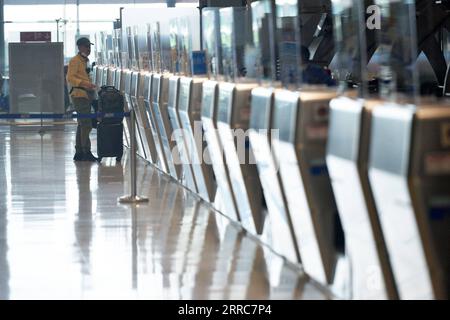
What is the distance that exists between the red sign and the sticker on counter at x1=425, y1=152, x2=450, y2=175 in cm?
2385

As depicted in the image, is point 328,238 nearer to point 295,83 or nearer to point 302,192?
point 302,192

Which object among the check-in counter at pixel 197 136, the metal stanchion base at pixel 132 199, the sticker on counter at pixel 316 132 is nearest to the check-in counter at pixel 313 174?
the sticker on counter at pixel 316 132

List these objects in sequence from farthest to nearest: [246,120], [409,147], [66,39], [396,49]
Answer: [66,39] < [246,120] < [396,49] < [409,147]

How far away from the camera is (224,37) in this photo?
9.54m

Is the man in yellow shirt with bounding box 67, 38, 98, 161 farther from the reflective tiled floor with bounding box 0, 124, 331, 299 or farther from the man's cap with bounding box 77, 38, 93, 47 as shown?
the reflective tiled floor with bounding box 0, 124, 331, 299

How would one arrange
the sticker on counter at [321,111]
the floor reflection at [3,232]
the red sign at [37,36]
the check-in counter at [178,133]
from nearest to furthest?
the sticker on counter at [321,111] < the floor reflection at [3,232] < the check-in counter at [178,133] < the red sign at [37,36]

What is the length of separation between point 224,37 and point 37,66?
1458 centimetres

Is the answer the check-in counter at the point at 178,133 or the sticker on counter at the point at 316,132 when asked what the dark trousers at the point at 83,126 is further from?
the sticker on counter at the point at 316,132

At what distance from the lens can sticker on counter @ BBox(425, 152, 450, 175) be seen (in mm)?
4848

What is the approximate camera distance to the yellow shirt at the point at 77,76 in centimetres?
1641

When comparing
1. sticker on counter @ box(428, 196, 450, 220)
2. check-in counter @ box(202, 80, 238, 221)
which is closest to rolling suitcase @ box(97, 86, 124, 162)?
check-in counter @ box(202, 80, 238, 221)

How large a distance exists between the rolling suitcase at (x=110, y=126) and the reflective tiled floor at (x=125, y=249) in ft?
7.18
